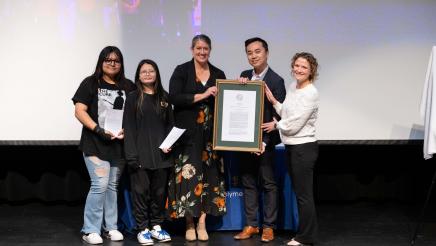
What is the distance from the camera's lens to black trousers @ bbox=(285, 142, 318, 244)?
177 inches

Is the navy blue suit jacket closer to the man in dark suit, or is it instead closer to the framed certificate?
the man in dark suit

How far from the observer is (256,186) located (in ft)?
16.0

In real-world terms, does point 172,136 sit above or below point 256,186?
above

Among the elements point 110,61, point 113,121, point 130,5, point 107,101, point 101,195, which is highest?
point 130,5

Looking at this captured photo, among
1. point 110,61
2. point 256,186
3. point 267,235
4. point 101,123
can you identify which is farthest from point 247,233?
point 110,61

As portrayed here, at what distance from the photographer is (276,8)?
571cm

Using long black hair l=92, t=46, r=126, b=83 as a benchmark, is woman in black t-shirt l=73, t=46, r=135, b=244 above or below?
below

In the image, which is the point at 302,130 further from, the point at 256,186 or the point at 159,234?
the point at 159,234

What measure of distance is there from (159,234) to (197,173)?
1.67ft

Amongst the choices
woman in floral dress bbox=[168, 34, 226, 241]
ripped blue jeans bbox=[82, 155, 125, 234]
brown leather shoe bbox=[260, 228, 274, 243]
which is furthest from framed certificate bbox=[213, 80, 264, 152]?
ripped blue jeans bbox=[82, 155, 125, 234]

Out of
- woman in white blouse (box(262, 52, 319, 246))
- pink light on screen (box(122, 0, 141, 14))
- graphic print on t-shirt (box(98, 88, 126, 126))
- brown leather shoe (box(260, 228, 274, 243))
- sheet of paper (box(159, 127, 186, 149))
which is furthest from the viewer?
pink light on screen (box(122, 0, 141, 14))

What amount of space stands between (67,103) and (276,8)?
1.92 metres

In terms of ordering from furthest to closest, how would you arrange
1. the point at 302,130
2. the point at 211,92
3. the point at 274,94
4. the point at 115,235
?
the point at 115,235 < the point at 274,94 < the point at 211,92 < the point at 302,130

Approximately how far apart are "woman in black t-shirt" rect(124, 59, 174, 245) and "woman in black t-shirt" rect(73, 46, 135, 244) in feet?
0.38
